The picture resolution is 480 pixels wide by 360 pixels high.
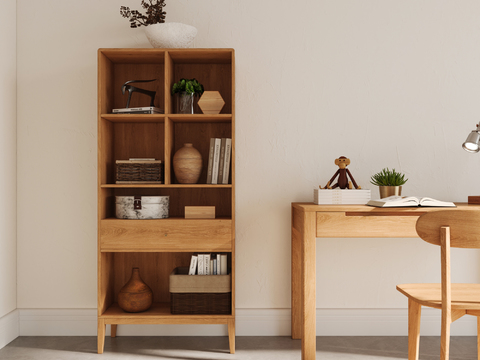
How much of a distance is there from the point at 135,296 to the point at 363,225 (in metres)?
1.26

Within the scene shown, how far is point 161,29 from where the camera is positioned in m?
2.23

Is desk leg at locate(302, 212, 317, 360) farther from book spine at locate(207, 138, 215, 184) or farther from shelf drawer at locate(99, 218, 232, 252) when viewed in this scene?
book spine at locate(207, 138, 215, 184)

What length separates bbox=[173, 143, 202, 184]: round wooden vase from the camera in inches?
88.4

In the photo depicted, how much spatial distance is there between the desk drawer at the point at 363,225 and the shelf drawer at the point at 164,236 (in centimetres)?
52

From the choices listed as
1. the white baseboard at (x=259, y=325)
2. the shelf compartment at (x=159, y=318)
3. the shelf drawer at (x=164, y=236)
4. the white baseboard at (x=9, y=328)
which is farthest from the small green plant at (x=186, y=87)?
the white baseboard at (x=9, y=328)

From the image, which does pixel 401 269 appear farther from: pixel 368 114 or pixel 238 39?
pixel 238 39

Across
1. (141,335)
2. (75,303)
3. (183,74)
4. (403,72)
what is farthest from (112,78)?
(403,72)

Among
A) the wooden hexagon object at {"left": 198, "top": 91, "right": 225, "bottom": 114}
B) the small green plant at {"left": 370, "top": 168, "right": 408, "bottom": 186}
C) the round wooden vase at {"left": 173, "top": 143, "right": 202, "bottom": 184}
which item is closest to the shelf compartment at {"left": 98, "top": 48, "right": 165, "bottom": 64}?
the wooden hexagon object at {"left": 198, "top": 91, "right": 225, "bottom": 114}

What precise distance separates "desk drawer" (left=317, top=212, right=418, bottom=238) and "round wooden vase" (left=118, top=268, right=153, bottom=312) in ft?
3.34

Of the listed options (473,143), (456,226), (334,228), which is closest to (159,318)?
(334,228)

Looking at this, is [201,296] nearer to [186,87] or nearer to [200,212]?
[200,212]

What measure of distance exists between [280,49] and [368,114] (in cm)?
66

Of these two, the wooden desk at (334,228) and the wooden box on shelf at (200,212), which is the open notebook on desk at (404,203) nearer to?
the wooden desk at (334,228)

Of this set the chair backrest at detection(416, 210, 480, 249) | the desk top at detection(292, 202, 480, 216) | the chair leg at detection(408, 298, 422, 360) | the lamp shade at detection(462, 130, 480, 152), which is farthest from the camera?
the lamp shade at detection(462, 130, 480, 152)
